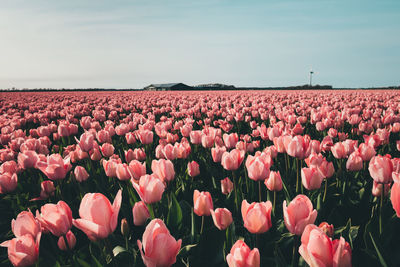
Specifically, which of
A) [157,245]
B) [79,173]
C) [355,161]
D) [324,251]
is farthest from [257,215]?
[79,173]

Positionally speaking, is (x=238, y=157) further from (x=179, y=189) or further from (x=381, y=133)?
(x=381, y=133)

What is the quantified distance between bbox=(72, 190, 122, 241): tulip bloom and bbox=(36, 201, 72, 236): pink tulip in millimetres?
228

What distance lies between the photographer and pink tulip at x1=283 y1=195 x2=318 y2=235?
47.4 inches

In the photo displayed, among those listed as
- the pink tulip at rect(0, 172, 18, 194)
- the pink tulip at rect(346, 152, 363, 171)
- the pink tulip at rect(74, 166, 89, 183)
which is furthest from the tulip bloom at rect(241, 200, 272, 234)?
the pink tulip at rect(0, 172, 18, 194)

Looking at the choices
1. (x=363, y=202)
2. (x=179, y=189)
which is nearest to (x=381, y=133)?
(x=363, y=202)

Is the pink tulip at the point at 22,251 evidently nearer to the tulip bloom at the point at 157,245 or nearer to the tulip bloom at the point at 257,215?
the tulip bloom at the point at 157,245

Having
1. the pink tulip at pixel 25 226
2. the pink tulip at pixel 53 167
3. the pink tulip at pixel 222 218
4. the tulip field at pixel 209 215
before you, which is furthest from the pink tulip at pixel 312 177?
the pink tulip at pixel 53 167

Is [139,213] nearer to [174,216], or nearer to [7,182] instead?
[174,216]

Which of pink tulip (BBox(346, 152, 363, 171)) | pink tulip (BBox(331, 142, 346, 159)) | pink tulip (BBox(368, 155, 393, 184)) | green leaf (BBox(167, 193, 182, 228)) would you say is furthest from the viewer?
pink tulip (BBox(331, 142, 346, 159))

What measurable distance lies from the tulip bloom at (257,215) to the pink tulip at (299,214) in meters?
0.09

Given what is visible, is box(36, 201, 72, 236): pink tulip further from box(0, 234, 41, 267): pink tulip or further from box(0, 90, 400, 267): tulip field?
box(0, 234, 41, 267): pink tulip

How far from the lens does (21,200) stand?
8.32 ft

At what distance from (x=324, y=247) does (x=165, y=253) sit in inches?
24.1

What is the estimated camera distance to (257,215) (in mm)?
1256
